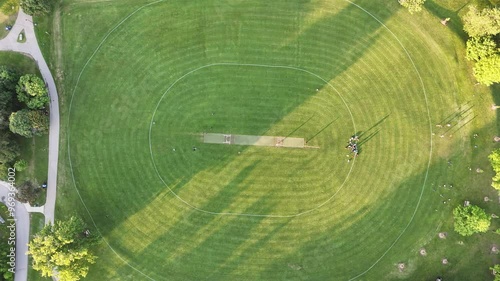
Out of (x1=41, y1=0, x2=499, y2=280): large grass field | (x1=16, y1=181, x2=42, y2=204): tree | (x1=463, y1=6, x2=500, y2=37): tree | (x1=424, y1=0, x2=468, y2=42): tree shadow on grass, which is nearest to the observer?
(x1=463, y1=6, x2=500, y2=37): tree

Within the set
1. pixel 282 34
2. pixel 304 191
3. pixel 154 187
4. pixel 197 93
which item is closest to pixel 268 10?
pixel 282 34

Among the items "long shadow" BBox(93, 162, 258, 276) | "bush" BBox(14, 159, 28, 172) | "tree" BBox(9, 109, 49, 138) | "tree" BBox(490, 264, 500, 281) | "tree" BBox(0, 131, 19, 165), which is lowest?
"tree" BBox(490, 264, 500, 281)

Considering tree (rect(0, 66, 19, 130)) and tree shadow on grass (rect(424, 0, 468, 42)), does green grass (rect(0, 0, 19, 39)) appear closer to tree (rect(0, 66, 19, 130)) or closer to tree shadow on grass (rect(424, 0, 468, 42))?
tree (rect(0, 66, 19, 130))

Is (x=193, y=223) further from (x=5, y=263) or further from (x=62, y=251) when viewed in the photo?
(x=5, y=263)

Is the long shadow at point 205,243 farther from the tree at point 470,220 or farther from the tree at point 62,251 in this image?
the tree at point 470,220

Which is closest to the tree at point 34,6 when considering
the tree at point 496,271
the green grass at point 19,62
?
the green grass at point 19,62

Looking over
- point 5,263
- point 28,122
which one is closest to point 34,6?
point 28,122

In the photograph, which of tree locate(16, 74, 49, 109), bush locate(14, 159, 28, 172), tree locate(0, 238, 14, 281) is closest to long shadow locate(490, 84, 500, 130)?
tree locate(16, 74, 49, 109)
